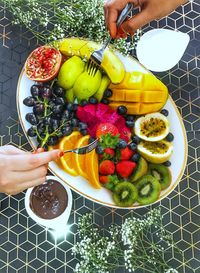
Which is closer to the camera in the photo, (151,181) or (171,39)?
(151,181)

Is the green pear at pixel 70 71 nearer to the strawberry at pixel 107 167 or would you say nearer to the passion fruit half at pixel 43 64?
the passion fruit half at pixel 43 64

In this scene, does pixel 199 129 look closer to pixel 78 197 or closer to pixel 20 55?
pixel 78 197

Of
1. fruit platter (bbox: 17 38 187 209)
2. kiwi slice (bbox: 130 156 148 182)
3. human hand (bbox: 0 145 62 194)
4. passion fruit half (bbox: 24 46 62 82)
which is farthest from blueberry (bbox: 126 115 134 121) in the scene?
human hand (bbox: 0 145 62 194)

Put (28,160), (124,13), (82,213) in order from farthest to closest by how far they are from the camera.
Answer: (82,213) < (124,13) < (28,160)

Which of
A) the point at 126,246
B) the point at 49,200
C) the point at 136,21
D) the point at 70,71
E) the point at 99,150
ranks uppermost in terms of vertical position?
the point at 136,21

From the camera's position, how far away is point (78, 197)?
4.91ft

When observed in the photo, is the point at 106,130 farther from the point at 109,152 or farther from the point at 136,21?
the point at 136,21

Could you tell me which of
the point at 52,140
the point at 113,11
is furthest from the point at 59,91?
the point at 113,11

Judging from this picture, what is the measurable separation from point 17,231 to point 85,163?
244 mm

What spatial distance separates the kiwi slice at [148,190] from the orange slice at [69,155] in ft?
0.52

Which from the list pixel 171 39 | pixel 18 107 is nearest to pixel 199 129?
pixel 171 39

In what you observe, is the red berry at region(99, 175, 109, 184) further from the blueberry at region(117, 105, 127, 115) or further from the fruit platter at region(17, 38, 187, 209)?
the blueberry at region(117, 105, 127, 115)

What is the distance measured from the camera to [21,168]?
1187mm

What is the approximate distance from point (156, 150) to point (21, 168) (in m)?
0.40
